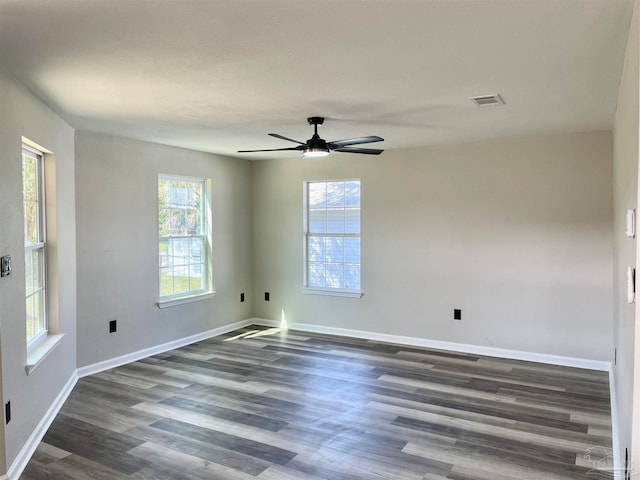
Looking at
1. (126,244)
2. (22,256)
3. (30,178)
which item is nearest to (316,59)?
(22,256)

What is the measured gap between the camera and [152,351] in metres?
5.46

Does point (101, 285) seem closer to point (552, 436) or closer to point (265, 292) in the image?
point (265, 292)

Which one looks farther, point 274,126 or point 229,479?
point 274,126

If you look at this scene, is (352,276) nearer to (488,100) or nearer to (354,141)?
(354,141)

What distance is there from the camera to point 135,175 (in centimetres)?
521

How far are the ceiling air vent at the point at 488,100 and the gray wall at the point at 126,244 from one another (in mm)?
3523

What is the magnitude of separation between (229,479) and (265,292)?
13.9 feet

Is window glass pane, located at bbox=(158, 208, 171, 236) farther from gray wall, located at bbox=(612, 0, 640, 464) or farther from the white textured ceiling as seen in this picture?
gray wall, located at bbox=(612, 0, 640, 464)

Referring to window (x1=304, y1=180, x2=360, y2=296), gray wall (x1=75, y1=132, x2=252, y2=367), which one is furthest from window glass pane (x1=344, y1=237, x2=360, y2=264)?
gray wall (x1=75, y1=132, x2=252, y2=367)

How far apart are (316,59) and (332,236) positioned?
13.1 ft

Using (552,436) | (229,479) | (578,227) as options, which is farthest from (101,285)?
(578,227)

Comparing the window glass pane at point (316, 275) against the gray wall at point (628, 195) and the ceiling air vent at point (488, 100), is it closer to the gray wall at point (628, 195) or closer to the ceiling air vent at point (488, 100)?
the ceiling air vent at point (488, 100)

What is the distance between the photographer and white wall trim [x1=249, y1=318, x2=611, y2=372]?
4965 mm

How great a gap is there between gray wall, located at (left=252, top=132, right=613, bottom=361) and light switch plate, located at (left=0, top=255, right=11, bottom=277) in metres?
4.11
